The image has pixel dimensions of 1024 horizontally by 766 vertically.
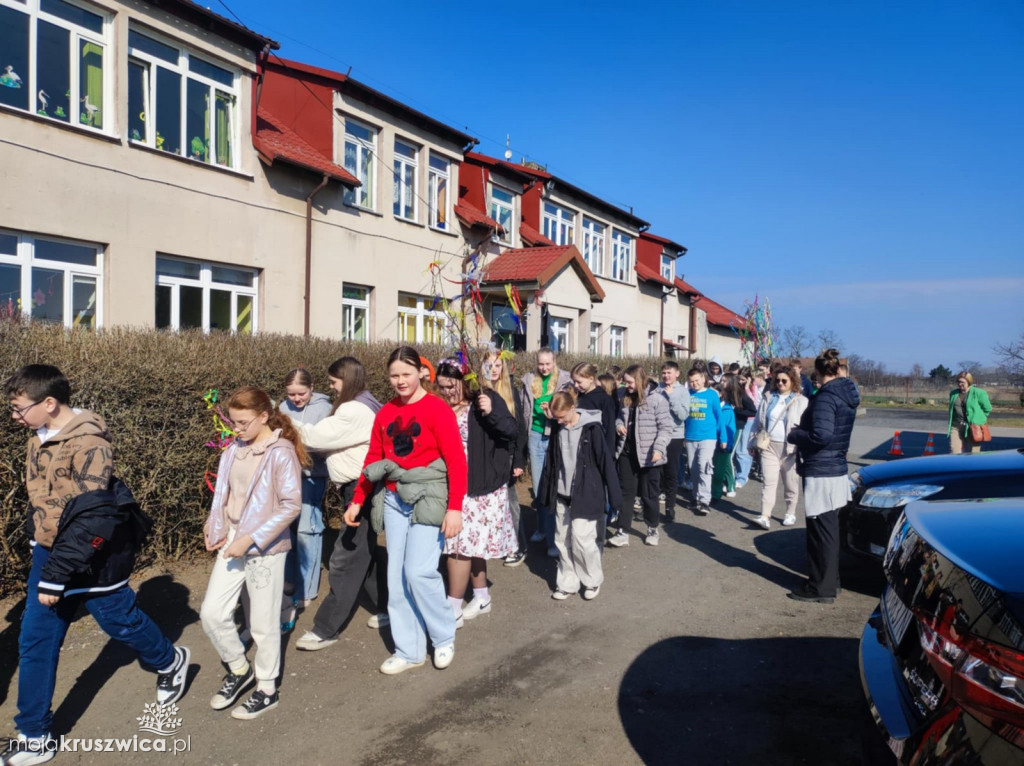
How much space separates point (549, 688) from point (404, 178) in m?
13.5

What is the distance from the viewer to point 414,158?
1598cm

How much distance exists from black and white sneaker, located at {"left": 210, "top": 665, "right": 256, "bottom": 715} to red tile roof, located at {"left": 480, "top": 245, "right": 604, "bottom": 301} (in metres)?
13.5

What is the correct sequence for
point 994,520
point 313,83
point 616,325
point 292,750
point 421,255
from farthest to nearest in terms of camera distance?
point 616,325 < point 421,255 < point 313,83 < point 292,750 < point 994,520

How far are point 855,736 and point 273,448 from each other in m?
3.41

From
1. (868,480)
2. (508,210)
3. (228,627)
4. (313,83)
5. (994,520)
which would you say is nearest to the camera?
(994,520)

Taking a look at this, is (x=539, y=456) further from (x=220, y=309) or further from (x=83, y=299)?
(x=220, y=309)

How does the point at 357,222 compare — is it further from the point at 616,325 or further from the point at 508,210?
the point at 616,325

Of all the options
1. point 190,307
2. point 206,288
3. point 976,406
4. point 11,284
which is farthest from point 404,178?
point 976,406

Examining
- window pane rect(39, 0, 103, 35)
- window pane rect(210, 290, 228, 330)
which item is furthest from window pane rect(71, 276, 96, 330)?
window pane rect(39, 0, 103, 35)

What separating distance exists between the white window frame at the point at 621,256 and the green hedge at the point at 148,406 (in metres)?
20.4

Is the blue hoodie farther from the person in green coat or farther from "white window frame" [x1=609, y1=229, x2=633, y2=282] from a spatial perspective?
"white window frame" [x1=609, y1=229, x2=633, y2=282]

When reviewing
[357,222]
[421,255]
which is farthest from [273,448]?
[421,255]

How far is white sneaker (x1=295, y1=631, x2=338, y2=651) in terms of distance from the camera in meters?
4.64

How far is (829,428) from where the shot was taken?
18.2 ft
